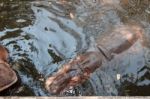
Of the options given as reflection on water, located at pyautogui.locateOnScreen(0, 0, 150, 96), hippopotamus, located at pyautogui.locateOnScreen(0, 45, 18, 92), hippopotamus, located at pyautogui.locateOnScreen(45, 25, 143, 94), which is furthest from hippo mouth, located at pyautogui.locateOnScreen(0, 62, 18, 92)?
hippopotamus, located at pyautogui.locateOnScreen(45, 25, 143, 94)

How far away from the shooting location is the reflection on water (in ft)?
20.6

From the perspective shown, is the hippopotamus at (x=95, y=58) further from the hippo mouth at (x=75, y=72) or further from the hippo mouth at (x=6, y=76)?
the hippo mouth at (x=6, y=76)

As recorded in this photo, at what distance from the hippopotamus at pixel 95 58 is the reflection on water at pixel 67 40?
12cm

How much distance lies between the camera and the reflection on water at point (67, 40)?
6.27m

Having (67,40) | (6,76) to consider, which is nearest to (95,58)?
(67,40)

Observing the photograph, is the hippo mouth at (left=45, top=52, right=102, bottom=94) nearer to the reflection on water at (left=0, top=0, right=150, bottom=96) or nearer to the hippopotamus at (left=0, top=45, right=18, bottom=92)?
the reflection on water at (left=0, top=0, right=150, bottom=96)

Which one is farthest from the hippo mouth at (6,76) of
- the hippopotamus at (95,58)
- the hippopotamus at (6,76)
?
the hippopotamus at (95,58)

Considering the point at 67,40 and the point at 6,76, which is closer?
the point at 6,76

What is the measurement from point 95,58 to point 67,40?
111 centimetres

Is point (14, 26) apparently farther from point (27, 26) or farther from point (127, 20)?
point (127, 20)

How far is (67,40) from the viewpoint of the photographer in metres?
7.47

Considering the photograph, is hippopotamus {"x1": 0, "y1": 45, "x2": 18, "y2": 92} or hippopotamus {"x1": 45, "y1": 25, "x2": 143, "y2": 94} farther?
hippopotamus {"x1": 45, "y1": 25, "x2": 143, "y2": 94}

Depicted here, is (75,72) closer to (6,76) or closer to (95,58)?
(95,58)

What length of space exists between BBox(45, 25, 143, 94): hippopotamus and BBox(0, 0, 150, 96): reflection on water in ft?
0.38
